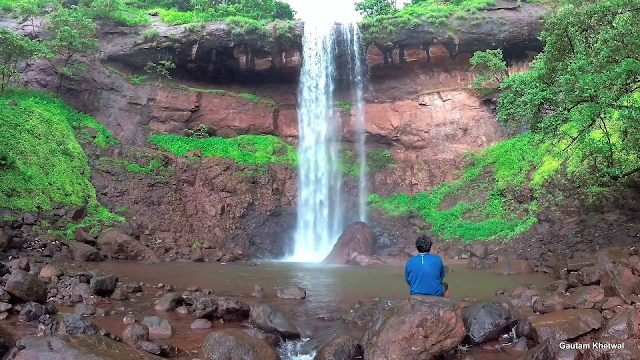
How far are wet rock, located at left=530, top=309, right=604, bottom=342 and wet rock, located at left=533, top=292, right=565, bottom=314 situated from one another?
888mm

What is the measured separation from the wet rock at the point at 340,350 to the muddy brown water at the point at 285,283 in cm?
117

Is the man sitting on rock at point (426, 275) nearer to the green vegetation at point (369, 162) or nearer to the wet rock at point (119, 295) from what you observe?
the wet rock at point (119, 295)

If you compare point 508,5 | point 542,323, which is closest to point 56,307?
point 542,323

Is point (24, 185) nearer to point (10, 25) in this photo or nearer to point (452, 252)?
point (10, 25)

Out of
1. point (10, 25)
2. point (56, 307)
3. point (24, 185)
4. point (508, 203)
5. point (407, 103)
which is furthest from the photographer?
point (407, 103)

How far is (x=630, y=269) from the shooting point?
7.87 meters

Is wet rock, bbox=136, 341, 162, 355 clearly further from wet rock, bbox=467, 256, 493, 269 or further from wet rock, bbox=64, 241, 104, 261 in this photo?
wet rock, bbox=467, 256, 493, 269

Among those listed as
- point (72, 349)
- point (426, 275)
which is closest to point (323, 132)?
point (426, 275)

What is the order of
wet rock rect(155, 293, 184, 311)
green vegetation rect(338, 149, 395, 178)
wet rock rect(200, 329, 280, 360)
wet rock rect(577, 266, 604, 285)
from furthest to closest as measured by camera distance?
green vegetation rect(338, 149, 395, 178) → wet rock rect(155, 293, 184, 311) → wet rock rect(577, 266, 604, 285) → wet rock rect(200, 329, 280, 360)

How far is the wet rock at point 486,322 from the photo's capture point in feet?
20.3

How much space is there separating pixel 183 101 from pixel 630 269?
78.4 ft

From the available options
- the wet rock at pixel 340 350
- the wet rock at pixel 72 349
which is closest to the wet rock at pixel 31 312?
the wet rock at pixel 72 349

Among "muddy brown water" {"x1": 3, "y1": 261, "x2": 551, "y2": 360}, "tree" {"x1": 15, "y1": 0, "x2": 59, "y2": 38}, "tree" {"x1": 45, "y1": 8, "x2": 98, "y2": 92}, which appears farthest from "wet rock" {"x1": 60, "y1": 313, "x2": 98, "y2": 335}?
"tree" {"x1": 15, "y1": 0, "x2": 59, "y2": 38}

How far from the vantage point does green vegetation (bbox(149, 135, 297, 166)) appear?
2395 centimetres
